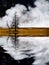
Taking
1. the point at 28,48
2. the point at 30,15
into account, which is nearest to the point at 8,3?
the point at 30,15

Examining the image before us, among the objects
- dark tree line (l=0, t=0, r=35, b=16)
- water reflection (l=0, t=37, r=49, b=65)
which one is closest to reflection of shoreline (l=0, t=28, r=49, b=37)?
water reflection (l=0, t=37, r=49, b=65)

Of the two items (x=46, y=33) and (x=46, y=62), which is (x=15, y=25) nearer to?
(x=46, y=33)

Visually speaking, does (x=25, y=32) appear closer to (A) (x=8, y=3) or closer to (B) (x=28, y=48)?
(B) (x=28, y=48)

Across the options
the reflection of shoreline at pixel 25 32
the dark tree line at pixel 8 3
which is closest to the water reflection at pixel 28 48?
the reflection of shoreline at pixel 25 32

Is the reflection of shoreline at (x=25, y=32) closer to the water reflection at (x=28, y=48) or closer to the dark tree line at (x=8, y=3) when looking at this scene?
the water reflection at (x=28, y=48)

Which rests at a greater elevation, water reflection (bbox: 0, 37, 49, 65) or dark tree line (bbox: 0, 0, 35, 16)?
dark tree line (bbox: 0, 0, 35, 16)

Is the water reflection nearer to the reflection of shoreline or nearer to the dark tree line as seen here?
the reflection of shoreline

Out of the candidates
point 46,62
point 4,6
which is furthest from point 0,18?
point 46,62
